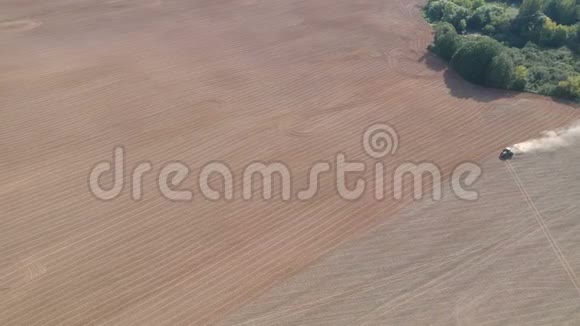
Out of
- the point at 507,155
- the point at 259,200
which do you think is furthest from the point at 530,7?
the point at 259,200

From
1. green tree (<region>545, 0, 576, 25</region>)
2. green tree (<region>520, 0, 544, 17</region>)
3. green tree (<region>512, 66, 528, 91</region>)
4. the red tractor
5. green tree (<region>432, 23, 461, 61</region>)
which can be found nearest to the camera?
the red tractor

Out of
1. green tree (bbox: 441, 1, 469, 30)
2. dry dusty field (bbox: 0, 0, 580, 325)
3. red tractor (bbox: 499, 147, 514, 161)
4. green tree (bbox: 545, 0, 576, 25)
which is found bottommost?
dry dusty field (bbox: 0, 0, 580, 325)

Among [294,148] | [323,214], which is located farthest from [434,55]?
[323,214]

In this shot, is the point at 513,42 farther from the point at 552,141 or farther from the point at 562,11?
the point at 552,141

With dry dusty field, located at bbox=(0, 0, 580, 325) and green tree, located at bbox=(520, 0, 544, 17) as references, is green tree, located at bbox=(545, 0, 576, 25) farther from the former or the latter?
dry dusty field, located at bbox=(0, 0, 580, 325)

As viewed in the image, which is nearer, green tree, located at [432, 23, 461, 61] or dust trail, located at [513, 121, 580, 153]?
dust trail, located at [513, 121, 580, 153]

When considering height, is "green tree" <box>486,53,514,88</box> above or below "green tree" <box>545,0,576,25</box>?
below

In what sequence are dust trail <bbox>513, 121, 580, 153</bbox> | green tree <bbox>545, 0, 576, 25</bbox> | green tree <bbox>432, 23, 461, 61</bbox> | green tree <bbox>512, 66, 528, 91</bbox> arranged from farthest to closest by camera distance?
green tree <bbox>545, 0, 576, 25</bbox>, green tree <bbox>432, 23, 461, 61</bbox>, green tree <bbox>512, 66, 528, 91</bbox>, dust trail <bbox>513, 121, 580, 153</bbox>

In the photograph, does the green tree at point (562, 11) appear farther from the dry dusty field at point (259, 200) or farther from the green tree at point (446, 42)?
the dry dusty field at point (259, 200)

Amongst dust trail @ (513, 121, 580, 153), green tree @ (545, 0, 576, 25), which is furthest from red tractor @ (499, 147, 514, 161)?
green tree @ (545, 0, 576, 25)
